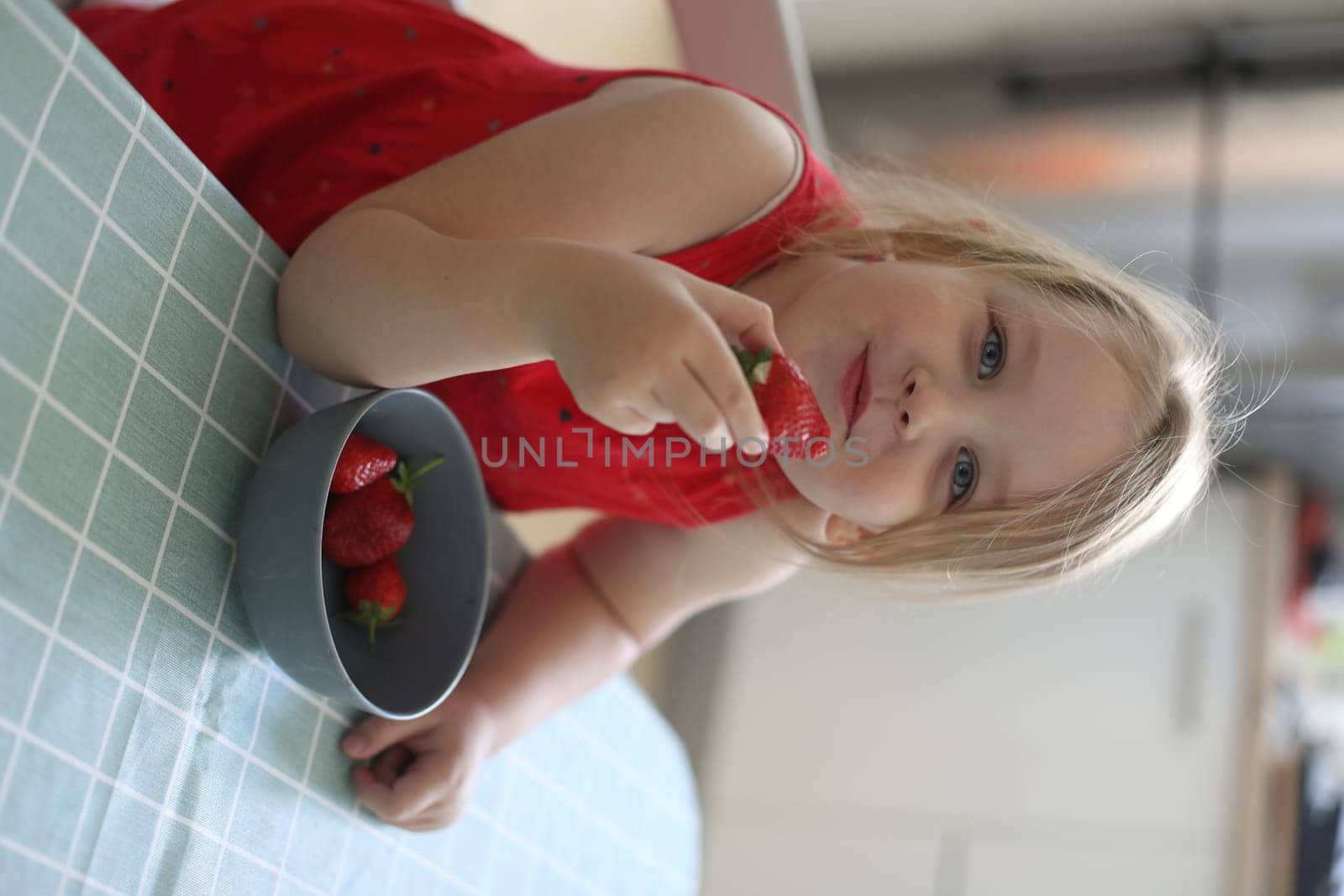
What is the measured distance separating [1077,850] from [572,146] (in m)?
1.83

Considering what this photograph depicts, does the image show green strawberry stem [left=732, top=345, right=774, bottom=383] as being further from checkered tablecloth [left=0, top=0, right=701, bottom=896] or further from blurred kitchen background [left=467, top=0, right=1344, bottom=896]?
blurred kitchen background [left=467, top=0, right=1344, bottom=896]

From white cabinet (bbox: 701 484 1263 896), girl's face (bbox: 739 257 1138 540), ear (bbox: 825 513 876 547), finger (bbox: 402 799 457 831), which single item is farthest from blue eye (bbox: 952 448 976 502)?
white cabinet (bbox: 701 484 1263 896)

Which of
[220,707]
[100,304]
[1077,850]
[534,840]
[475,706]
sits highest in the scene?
[100,304]

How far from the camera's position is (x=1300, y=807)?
2059 millimetres

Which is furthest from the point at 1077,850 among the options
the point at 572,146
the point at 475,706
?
the point at 572,146

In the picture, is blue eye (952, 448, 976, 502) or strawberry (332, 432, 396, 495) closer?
strawberry (332, 432, 396, 495)

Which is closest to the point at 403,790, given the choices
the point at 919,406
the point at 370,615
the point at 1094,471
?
the point at 370,615

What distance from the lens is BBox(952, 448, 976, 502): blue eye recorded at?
0.95m

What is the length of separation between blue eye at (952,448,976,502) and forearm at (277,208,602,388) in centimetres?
37

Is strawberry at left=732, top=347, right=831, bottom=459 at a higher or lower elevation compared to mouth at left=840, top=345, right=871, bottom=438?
higher

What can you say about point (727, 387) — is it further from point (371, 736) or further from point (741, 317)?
point (371, 736)

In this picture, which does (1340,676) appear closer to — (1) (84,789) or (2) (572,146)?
(2) (572,146)

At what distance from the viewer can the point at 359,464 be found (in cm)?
81

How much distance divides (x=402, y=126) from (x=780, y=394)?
498mm
